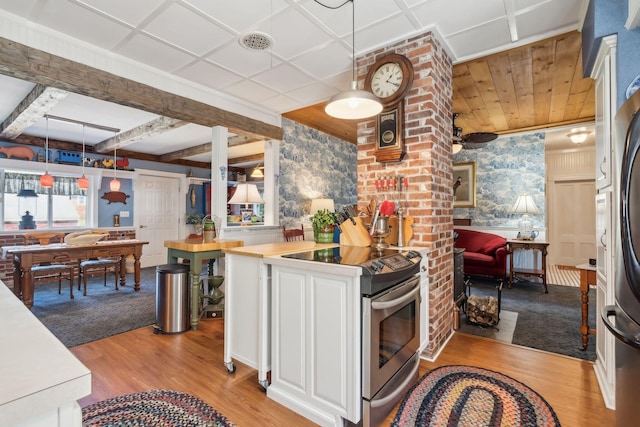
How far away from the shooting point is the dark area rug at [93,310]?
10.1 feet

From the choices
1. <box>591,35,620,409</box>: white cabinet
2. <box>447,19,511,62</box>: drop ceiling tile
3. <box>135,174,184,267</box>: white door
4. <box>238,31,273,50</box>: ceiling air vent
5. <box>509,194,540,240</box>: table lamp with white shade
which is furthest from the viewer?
<box>135,174,184,267</box>: white door

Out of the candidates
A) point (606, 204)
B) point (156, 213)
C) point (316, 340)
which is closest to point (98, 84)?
point (316, 340)

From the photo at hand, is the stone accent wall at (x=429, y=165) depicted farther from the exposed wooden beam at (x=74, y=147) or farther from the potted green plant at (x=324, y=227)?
the exposed wooden beam at (x=74, y=147)

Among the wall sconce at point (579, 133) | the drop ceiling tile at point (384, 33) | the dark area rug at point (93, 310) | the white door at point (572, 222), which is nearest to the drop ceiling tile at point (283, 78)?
the drop ceiling tile at point (384, 33)

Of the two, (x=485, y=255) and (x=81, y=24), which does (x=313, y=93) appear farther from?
(x=485, y=255)

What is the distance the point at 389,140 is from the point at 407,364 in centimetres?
172

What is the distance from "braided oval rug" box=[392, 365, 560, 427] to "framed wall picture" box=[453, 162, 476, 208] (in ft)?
13.9

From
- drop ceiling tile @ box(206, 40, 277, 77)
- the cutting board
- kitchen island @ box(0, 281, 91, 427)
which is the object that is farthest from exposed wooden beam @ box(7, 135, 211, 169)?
kitchen island @ box(0, 281, 91, 427)

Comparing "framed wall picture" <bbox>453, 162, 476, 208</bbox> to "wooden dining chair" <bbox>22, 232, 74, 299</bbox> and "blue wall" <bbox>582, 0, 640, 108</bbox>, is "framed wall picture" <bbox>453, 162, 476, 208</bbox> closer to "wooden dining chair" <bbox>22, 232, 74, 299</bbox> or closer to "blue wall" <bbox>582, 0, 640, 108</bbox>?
"blue wall" <bbox>582, 0, 640, 108</bbox>

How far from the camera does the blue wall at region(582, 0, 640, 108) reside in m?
1.78

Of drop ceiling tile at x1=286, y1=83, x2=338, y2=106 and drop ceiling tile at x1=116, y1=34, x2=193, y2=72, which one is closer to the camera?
drop ceiling tile at x1=116, y1=34, x2=193, y2=72

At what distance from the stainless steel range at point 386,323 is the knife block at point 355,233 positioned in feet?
0.98

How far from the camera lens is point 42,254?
153 inches

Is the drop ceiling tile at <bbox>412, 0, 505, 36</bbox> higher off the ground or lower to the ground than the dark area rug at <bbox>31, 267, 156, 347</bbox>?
higher
